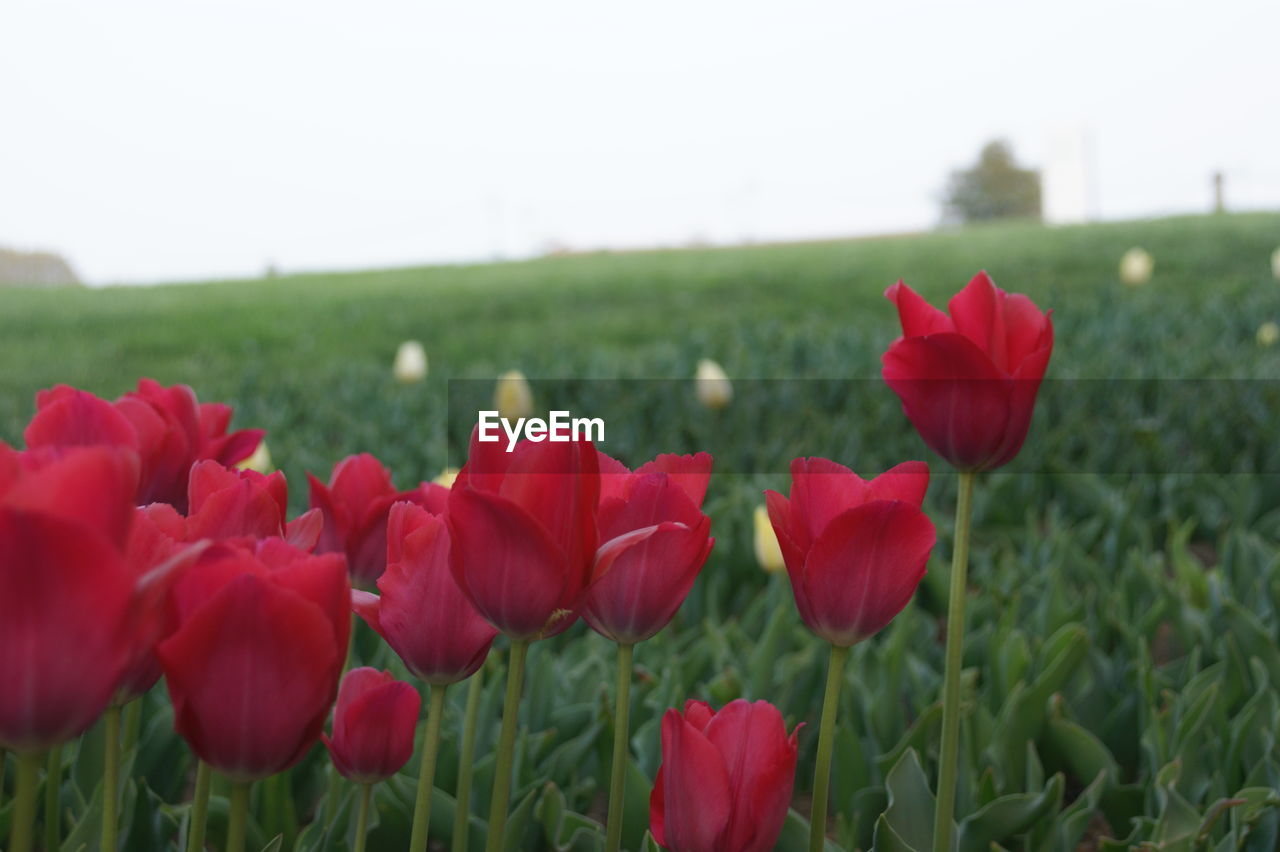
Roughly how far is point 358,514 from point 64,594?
525 mm

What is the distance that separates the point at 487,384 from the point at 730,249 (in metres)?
10.7

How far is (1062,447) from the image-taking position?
3268mm

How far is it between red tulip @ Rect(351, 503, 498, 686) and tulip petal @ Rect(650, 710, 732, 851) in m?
0.12

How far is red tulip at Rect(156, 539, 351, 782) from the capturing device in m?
0.49

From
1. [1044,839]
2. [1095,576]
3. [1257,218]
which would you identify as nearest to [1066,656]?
[1044,839]

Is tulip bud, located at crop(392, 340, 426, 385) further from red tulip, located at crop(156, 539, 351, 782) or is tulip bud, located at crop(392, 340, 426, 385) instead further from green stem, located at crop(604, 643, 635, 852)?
red tulip, located at crop(156, 539, 351, 782)

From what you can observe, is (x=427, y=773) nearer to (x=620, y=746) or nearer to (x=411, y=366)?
(x=620, y=746)

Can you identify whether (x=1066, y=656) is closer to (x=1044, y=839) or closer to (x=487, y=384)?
(x=1044, y=839)

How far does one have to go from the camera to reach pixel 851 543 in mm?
666

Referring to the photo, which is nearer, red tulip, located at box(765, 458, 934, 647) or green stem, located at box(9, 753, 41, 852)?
green stem, located at box(9, 753, 41, 852)

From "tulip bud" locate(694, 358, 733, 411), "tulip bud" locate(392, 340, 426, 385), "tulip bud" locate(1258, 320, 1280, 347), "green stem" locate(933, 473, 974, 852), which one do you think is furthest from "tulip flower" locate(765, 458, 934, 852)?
"tulip bud" locate(1258, 320, 1280, 347)

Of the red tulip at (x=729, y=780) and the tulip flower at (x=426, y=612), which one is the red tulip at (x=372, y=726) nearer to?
the tulip flower at (x=426, y=612)

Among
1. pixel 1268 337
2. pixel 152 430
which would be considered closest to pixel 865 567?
pixel 152 430

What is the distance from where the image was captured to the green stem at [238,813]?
56 cm
